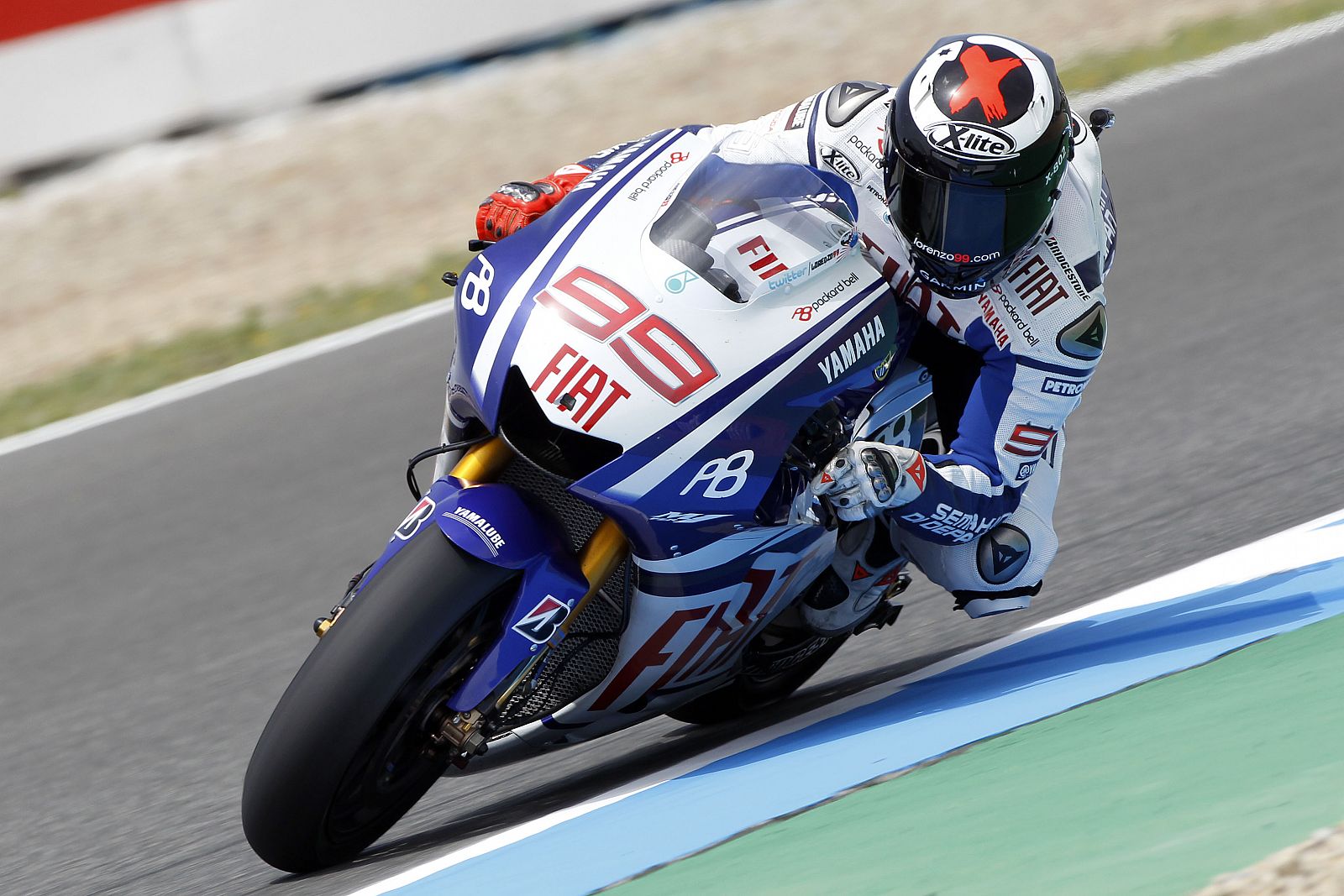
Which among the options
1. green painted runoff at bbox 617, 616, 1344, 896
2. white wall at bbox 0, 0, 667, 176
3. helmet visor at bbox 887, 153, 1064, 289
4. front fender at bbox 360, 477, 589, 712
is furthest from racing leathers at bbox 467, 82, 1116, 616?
white wall at bbox 0, 0, 667, 176

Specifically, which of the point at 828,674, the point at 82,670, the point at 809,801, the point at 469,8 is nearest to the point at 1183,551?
the point at 828,674

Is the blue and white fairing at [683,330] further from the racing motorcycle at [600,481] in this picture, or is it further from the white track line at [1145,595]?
the white track line at [1145,595]

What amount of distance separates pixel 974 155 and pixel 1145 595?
1599 millimetres

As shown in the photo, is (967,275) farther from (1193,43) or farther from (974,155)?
(1193,43)

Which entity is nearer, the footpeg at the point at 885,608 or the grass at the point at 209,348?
the footpeg at the point at 885,608

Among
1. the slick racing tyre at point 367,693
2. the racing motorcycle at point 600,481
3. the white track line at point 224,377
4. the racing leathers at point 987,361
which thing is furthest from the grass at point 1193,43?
the slick racing tyre at point 367,693

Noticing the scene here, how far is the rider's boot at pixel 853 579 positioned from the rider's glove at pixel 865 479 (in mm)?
447

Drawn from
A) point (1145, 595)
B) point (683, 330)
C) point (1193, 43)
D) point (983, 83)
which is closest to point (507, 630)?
point (683, 330)

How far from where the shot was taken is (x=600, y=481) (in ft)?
10.1

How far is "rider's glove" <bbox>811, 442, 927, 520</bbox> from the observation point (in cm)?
328

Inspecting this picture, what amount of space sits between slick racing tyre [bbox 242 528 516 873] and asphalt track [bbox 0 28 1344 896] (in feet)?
0.60

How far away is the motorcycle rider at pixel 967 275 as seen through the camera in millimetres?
3318

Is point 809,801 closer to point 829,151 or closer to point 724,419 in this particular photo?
point 724,419

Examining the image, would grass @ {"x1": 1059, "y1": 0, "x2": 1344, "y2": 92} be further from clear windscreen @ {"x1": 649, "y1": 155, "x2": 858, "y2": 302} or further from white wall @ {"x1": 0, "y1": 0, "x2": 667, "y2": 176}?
clear windscreen @ {"x1": 649, "y1": 155, "x2": 858, "y2": 302}
